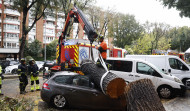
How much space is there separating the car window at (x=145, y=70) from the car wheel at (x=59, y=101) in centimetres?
380

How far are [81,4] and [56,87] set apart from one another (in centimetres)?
1666

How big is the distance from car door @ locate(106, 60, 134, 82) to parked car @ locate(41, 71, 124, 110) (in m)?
2.62

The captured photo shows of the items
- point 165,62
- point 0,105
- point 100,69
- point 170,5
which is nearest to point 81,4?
point 170,5

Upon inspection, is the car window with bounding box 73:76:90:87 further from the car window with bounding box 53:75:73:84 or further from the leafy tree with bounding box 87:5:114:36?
the leafy tree with bounding box 87:5:114:36

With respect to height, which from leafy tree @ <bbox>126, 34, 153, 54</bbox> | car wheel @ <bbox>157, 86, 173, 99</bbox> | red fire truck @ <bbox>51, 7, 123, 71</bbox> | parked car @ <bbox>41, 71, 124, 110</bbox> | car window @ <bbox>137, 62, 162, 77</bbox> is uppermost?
leafy tree @ <bbox>126, 34, 153, 54</bbox>

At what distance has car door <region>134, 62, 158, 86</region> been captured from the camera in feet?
22.7

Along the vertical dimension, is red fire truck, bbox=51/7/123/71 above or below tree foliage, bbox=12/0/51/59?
below

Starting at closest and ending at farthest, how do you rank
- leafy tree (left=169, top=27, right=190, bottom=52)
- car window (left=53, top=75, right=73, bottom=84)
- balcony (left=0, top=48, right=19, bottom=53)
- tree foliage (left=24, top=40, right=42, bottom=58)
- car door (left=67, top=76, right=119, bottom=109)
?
car door (left=67, top=76, right=119, bottom=109) → car window (left=53, top=75, right=73, bottom=84) → tree foliage (left=24, top=40, right=42, bottom=58) → balcony (left=0, top=48, right=19, bottom=53) → leafy tree (left=169, top=27, right=190, bottom=52)

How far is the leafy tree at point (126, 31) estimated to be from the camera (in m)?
34.2

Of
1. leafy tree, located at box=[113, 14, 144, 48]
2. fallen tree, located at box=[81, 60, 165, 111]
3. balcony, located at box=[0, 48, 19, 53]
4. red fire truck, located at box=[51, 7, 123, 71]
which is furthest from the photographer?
balcony, located at box=[0, 48, 19, 53]

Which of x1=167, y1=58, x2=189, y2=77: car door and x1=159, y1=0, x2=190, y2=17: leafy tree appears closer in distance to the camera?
x1=167, y1=58, x2=189, y2=77: car door

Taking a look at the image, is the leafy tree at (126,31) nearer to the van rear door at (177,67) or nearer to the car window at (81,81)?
the van rear door at (177,67)

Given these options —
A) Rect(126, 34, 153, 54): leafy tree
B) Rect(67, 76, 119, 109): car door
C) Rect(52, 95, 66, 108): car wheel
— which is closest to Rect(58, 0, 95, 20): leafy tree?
Rect(52, 95, 66, 108): car wheel

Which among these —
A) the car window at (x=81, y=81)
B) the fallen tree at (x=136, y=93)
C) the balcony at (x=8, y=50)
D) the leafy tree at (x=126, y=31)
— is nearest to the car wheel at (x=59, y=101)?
the car window at (x=81, y=81)
